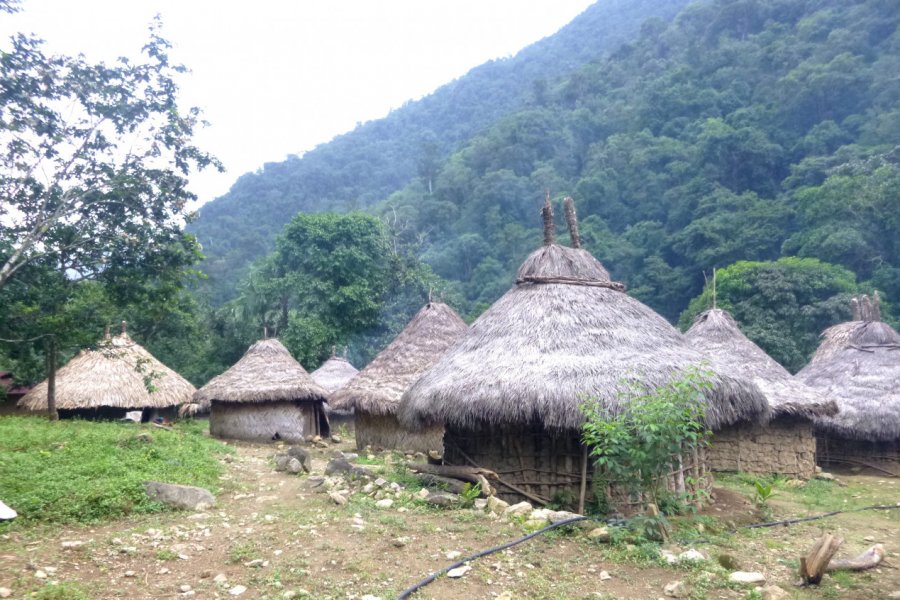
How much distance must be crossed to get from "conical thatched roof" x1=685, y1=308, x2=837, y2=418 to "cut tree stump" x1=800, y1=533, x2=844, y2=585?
23.1 ft

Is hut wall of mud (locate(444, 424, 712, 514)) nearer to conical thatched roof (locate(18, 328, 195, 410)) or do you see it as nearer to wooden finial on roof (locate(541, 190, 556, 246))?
wooden finial on roof (locate(541, 190, 556, 246))

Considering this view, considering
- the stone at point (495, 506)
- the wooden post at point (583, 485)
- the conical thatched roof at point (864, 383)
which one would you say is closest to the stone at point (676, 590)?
the stone at point (495, 506)

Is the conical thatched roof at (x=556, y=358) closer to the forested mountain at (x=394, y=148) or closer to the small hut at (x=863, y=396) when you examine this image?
the small hut at (x=863, y=396)

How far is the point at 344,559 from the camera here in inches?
255

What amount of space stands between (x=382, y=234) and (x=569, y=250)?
21.3m

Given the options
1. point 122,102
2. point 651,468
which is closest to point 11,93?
point 122,102

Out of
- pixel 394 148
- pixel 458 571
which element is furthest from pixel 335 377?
pixel 394 148

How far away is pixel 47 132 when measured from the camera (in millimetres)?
10094

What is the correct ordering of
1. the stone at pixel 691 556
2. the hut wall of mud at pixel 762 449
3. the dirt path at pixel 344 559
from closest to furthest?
the dirt path at pixel 344 559 < the stone at pixel 691 556 < the hut wall of mud at pixel 762 449

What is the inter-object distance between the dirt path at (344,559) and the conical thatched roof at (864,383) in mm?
7858

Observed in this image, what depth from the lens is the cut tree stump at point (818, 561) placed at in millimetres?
6223

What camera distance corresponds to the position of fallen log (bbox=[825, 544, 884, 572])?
673cm

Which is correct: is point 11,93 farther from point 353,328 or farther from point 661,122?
point 661,122

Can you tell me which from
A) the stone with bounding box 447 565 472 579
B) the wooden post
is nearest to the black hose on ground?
the stone with bounding box 447 565 472 579
